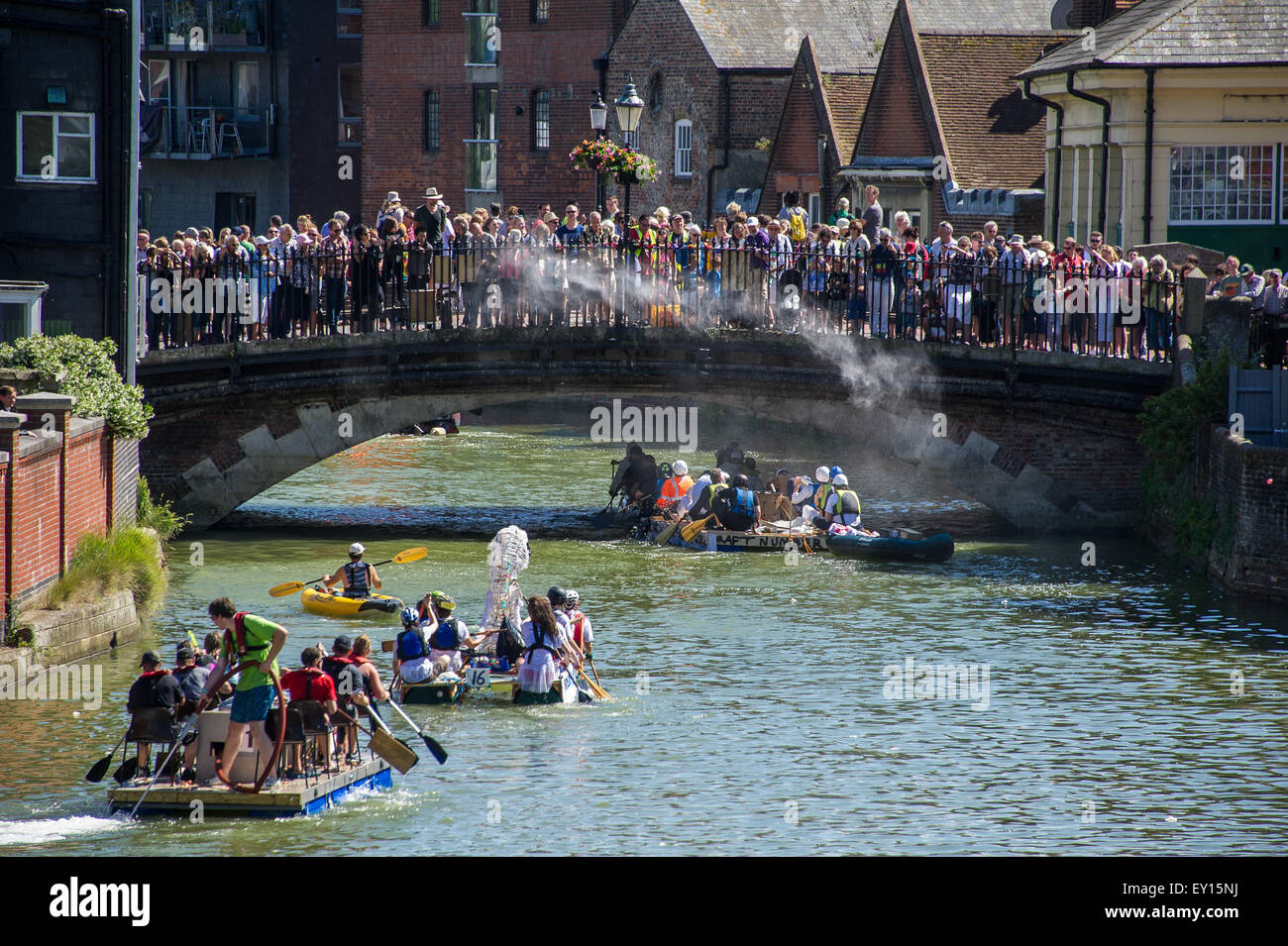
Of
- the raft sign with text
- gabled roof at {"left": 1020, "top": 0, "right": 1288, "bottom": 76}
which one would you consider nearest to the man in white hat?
gabled roof at {"left": 1020, "top": 0, "right": 1288, "bottom": 76}

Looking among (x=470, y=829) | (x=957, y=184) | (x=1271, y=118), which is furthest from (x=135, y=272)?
(x=957, y=184)

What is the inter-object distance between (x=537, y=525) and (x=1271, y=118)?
51.0 feet

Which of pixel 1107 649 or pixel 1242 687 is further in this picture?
pixel 1107 649

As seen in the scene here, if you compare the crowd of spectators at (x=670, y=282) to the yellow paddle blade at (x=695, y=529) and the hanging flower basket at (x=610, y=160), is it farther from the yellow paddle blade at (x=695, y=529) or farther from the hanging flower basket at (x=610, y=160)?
the yellow paddle blade at (x=695, y=529)

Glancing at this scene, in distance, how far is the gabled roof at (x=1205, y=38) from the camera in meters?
35.9

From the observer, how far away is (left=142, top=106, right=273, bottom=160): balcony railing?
5831cm

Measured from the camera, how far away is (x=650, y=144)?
188ft

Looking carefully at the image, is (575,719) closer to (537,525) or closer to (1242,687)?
(1242,687)

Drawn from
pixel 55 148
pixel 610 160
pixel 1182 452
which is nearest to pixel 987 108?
pixel 610 160

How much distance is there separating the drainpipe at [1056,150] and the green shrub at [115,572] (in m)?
21.2

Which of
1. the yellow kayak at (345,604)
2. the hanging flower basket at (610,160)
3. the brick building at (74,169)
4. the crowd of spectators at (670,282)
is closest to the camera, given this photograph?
the yellow kayak at (345,604)

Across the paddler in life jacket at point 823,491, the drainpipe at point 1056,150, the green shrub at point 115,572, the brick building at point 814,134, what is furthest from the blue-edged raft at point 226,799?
the brick building at point 814,134

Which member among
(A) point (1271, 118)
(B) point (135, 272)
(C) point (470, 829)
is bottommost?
(C) point (470, 829)

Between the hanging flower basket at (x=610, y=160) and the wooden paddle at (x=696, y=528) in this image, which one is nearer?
the wooden paddle at (x=696, y=528)
